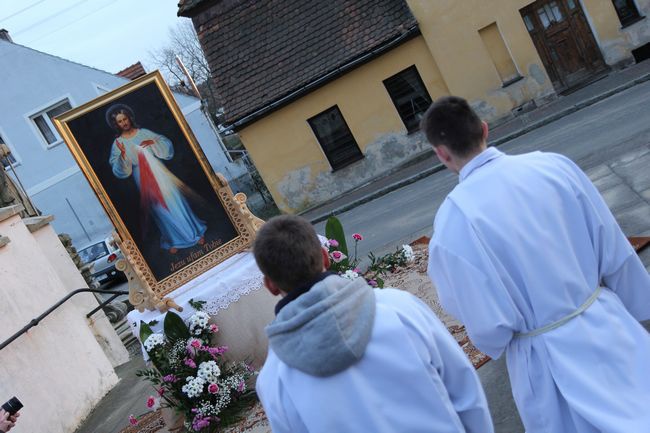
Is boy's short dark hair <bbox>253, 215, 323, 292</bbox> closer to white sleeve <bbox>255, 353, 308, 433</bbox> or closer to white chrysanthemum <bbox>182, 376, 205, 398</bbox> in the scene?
white sleeve <bbox>255, 353, 308, 433</bbox>

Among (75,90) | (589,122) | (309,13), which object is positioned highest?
(75,90)

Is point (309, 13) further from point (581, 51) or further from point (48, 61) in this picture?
point (48, 61)

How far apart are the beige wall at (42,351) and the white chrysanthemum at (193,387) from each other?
3.10 meters

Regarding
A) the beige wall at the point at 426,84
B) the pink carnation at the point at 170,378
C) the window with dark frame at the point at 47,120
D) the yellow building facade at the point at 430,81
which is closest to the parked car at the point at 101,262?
the window with dark frame at the point at 47,120

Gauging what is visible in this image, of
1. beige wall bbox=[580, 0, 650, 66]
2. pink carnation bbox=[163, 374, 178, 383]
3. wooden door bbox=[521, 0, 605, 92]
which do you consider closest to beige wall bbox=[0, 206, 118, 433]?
pink carnation bbox=[163, 374, 178, 383]

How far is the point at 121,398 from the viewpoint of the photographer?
9.13 meters

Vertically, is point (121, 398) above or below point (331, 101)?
below

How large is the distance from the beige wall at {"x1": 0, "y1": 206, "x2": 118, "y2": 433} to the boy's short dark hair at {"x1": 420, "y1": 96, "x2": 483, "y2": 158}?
687cm

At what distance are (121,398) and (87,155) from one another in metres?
3.85

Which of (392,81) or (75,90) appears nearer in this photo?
(392,81)

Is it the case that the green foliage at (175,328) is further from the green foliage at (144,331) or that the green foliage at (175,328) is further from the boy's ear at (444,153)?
the boy's ear at (444,153)

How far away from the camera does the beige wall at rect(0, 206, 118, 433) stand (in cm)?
806

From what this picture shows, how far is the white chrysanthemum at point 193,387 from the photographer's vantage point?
5883 mm

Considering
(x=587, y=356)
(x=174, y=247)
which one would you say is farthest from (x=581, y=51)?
(x=587, y=356)
